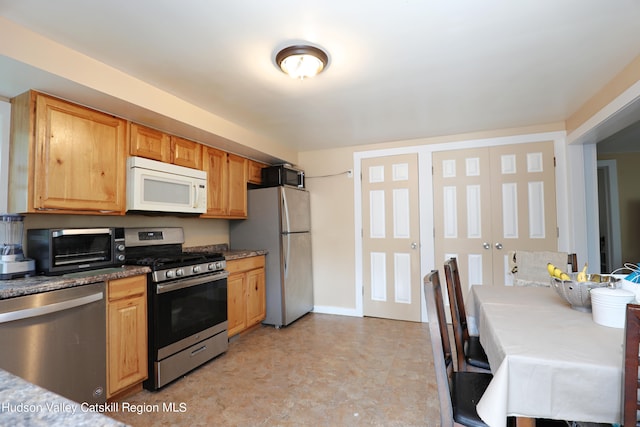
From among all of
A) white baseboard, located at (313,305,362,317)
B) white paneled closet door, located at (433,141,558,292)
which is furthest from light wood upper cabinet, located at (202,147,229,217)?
white paneled closet door, located at (433,141,558,292)

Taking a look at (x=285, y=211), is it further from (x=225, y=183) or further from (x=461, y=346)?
(x=461, y=346)

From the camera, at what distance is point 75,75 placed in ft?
5.90

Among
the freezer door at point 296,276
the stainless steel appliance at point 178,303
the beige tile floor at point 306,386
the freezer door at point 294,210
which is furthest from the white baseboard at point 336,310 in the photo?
the stainless steel appliance at point 178,303

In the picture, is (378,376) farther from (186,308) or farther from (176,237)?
(176,237)

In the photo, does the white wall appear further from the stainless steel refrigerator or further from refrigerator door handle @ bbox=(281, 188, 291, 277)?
refrigerator door handle @ bbox=(281, 188, 291, 277)

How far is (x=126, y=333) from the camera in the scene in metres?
2.11

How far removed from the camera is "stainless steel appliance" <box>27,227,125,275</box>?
194 centimetres

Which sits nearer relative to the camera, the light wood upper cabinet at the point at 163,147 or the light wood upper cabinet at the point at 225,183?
the light wood upper cabinet at the point at 163,147

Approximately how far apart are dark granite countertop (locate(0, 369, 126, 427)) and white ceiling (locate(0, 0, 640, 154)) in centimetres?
159

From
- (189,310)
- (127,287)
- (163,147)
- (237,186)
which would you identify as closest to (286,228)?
(237,186)

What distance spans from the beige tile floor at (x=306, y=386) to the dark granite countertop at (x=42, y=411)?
5.25ft

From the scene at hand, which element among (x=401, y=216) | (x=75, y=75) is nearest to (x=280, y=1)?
(x=75, y=75)

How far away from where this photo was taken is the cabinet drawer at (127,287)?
6.66ft

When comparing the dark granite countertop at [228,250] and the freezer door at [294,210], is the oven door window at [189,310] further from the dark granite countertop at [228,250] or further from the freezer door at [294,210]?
the freezer door at [294,210]
